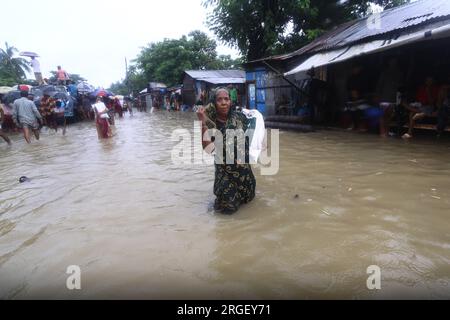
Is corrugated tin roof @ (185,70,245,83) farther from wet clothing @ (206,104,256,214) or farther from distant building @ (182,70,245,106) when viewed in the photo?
wet clothing @ (206,104,256,214)

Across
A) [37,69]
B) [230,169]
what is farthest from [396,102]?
[37,69]

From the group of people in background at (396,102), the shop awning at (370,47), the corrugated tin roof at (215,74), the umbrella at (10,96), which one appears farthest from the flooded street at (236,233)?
the corrugated tin roof at (215,74)

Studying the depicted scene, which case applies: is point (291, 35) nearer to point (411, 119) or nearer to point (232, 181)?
point (411, 119)

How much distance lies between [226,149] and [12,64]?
4271cm

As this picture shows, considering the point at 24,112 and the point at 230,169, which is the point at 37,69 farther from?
the point at 230,169

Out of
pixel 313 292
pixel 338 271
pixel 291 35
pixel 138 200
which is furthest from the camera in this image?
pixel 291 35

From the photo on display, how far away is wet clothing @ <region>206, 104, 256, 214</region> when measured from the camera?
355 centimetres

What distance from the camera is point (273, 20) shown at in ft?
54.4

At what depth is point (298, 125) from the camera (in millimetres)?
10203

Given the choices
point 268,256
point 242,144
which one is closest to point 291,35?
point 242,144

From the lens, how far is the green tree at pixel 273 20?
1647cm

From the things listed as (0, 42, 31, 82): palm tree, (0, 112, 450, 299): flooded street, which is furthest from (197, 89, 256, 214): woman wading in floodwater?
(0, 42, 31, 82): palm tree

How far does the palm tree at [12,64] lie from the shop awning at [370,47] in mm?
36787
